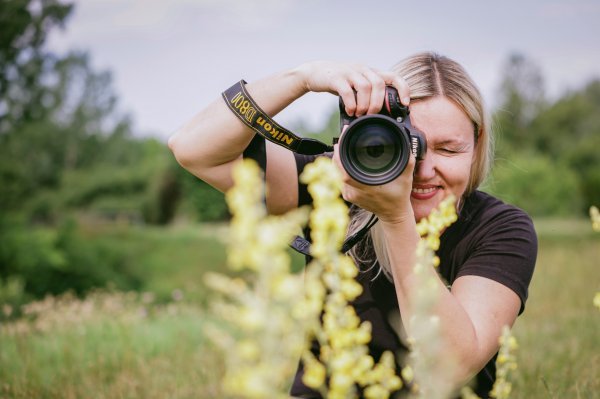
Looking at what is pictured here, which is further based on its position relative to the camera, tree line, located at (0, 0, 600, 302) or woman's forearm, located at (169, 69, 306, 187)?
tree line, located at (0, 0, 600, 302)

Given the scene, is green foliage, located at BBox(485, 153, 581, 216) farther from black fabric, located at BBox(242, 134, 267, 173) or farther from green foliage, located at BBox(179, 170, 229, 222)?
black fabric, located at BBox(242, 134, 267, 173)

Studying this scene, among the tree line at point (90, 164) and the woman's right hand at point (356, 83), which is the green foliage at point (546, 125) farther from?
the woman's right hand at point (356, 83)

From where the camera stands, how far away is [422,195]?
1.86 meters

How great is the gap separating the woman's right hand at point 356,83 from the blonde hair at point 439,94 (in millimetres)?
211

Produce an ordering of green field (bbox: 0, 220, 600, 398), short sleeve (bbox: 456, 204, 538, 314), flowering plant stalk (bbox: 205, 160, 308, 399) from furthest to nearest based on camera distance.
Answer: green field (bbox: 0, 220, 600, 398)
short sleeve (bbox: 456, 204, 538, 314)
flowering plant stalk (bbox: 205, 160, 308, 399)

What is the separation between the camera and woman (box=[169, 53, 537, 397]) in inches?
54.2

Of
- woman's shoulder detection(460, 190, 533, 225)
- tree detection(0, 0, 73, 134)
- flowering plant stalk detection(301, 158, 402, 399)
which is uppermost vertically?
tree detection(0, 0, 73, 134)

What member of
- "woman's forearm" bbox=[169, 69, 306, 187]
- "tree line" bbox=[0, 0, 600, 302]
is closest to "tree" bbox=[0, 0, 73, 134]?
"tree line" bbox=[0, 0, 600, 302]

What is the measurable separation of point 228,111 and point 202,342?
3313mm

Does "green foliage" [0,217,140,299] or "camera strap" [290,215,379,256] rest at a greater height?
"camera strap" [290,215,379,256]

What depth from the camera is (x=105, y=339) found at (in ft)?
15.3

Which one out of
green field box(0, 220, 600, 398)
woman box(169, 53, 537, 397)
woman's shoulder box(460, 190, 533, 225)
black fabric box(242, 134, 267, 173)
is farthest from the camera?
green field box(0, 220, 600, 398)

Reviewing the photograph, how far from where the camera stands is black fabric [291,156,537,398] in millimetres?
1782

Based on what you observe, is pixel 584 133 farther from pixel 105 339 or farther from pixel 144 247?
pixel 105 339
